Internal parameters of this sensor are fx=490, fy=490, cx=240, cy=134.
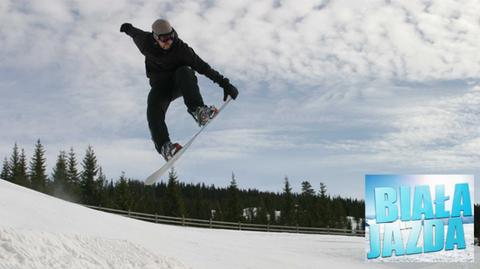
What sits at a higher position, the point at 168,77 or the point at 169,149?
the point at 168,77

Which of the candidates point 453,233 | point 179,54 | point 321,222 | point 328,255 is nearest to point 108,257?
point 179,54

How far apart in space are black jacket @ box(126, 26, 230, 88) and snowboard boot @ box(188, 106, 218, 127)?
0.51 metres

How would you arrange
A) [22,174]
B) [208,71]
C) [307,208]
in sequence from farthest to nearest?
[307,208] → [22,174] → [208,71]

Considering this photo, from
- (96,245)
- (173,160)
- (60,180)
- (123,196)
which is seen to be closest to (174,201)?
(123,196)

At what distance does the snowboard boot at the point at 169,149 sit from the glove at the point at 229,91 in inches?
34.3

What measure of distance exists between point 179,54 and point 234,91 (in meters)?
0.91

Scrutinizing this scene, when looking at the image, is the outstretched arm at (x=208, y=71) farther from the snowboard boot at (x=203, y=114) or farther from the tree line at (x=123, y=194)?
the tree line at (x=123, y=194)

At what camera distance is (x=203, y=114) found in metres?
5.68

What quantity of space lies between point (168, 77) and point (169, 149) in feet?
2.87

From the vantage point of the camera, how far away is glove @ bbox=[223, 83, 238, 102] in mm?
6148

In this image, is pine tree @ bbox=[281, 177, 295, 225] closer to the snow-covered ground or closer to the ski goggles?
the snow-covered ground

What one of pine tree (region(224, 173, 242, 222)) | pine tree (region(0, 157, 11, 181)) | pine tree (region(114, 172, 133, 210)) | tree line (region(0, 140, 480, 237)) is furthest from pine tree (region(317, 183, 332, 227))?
pine tree (region(0, 157, 11, 181))

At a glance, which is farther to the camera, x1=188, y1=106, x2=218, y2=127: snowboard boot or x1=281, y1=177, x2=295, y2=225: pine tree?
x1=281, y1=177, x2=295, y2=225: pine tree

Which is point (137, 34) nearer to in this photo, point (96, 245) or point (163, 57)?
point (163, 57)
